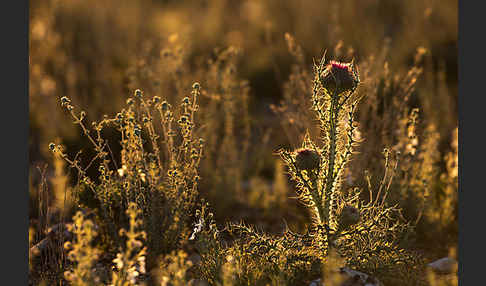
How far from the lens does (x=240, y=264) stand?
9.42 feet

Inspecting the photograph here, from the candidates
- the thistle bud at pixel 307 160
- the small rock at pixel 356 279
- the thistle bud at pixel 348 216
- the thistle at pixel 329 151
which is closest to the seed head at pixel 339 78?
the thistle at pixel 329 151

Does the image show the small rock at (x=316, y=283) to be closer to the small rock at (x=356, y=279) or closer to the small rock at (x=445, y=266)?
the small rock at (x=356, y=279)

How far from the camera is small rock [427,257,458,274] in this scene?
3.34 m

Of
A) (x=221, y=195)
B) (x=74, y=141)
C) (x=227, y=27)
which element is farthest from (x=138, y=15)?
(x=221, y=195)

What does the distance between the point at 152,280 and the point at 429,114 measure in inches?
129

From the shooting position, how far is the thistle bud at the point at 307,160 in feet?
8.94

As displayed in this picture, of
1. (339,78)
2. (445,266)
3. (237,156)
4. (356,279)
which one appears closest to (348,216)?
(356,279)

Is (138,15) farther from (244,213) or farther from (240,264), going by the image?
(240,264)

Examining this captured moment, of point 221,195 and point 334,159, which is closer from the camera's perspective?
point 334,159

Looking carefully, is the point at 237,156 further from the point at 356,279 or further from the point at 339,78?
the point at 356,279

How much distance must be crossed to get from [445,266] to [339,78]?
148cm

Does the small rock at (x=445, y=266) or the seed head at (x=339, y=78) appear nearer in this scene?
the seed head at (x=339, y=78)

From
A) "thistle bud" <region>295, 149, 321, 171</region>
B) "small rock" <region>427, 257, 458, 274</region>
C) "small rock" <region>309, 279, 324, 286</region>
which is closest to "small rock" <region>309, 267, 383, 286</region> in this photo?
"small rock" <region>309, 279, 324, 286</region>

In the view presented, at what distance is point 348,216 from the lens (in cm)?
275
